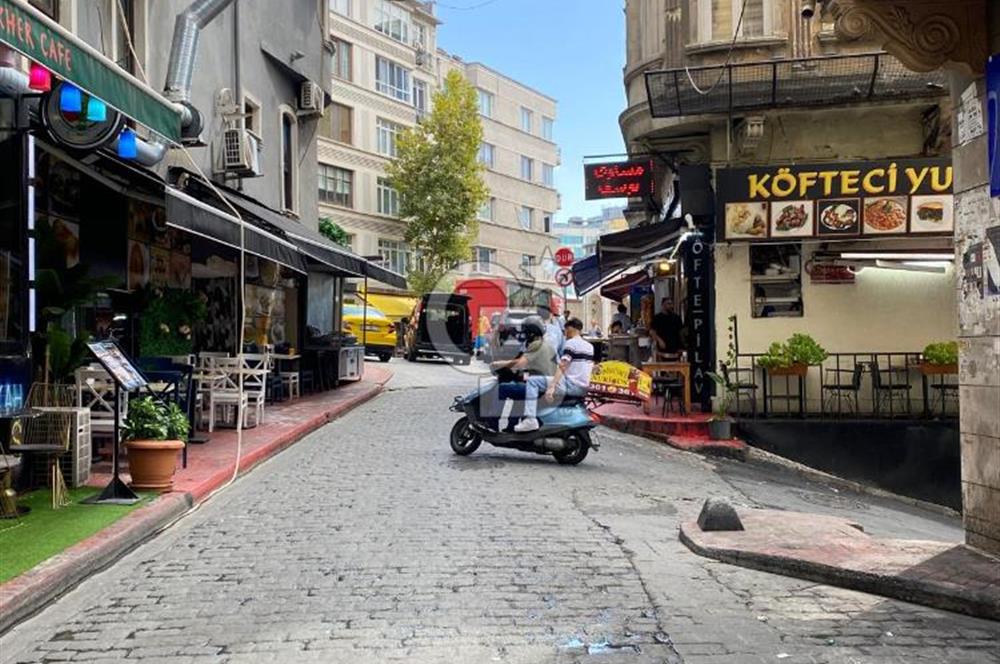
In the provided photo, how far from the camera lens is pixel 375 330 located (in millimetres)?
31812

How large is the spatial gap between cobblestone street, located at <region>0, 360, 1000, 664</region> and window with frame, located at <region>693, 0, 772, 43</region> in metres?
7.88

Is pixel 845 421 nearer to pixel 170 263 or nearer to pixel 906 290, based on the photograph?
pixel 906 290

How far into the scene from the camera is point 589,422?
10289 millimetres

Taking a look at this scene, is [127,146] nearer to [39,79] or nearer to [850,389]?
[39,79]

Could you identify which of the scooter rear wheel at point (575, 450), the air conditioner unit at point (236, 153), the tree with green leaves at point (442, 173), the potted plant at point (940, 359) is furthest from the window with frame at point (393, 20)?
the scooter rear wheel at point (575, 450)

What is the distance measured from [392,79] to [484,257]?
12.5m

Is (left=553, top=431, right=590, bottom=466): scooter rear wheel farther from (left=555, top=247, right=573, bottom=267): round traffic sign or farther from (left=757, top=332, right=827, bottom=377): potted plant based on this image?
(left=555, top=247, right=573, bottom=267): round traffic sign

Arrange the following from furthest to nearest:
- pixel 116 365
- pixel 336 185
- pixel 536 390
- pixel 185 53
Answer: pixel 336 185 < pixel 185 53 < pixel 536 390 < pixel 116 365

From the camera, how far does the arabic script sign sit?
18.0 m

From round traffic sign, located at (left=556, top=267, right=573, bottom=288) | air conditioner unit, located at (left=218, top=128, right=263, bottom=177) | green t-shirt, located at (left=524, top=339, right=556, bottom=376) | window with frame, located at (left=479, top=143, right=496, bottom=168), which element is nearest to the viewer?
green t-shirt, located at (left=524, top=339, right=556, bottom=376)

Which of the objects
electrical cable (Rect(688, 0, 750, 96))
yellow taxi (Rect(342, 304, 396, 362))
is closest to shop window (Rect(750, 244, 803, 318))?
electrical cable (Rect(688, 0, 750, 96))

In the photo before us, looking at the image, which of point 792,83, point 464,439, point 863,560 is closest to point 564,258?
point 792,83

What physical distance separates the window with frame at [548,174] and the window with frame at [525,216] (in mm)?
3079

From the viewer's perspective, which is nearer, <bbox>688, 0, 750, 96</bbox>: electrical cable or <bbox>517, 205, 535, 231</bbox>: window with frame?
<bbox>688, 0, 750, 96</bbox>: electrical cable
